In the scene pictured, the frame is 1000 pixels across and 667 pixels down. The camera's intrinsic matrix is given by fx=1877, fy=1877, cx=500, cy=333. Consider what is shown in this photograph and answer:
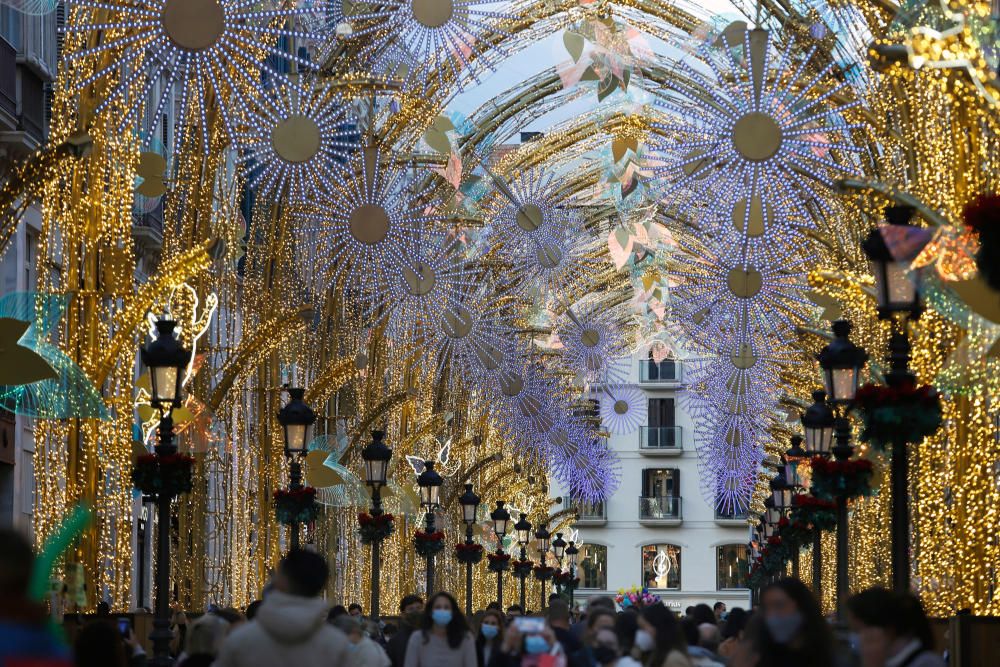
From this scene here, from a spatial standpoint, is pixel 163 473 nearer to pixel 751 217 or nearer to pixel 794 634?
pixel 751 217

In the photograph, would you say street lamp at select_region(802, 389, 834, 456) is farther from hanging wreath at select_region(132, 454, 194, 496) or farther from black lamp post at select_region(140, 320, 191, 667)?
black lamp post at select_region(140, 320, 191, 667)

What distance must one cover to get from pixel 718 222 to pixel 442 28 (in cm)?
704

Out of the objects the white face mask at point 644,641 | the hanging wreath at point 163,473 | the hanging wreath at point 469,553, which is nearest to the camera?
the white face mask at point 644,641

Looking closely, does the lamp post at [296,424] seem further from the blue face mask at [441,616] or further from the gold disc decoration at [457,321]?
the blue face mask at [441,616]

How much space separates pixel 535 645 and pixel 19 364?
544cm

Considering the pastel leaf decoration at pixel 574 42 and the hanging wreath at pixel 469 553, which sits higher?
the pastel leaf decoration at pixel 574 42

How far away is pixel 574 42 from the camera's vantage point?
28.8m

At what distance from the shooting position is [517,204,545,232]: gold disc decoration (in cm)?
3306

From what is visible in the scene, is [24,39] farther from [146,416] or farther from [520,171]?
[520,171]

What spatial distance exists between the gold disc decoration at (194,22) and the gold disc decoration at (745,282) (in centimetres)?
1395

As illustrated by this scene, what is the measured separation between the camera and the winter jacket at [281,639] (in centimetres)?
940

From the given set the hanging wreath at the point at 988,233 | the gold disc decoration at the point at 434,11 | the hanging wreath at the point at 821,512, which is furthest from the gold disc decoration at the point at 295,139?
the hanging wreath at the point at 988,233

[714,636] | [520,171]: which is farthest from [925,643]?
[520,171]

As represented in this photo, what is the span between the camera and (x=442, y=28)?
19672 mm
